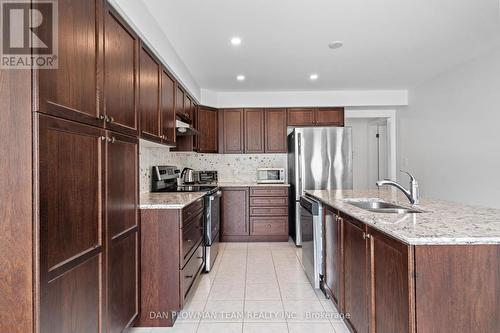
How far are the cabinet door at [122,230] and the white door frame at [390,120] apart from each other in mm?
4185

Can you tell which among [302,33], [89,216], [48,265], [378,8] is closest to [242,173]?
[302,33]

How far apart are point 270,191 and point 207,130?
1433 mm

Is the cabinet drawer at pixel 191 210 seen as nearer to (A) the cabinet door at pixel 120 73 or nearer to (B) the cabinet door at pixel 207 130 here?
(A) the cabinet door at pixel 120 73

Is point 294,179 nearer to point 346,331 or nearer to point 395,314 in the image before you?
point 346,331

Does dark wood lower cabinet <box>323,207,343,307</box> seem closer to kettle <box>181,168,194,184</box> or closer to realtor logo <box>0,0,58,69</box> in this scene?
realtor logo <box>0,0,58,69</box>

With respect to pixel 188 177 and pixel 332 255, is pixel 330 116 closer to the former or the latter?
pixel 188 177

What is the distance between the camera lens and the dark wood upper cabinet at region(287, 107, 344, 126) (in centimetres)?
470

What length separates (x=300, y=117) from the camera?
471cm

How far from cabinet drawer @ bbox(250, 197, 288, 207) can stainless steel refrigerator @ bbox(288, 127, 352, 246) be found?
0.73 ft

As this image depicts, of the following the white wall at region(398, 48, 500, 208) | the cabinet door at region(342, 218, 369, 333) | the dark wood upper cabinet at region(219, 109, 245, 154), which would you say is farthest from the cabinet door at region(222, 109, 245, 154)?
the cabinet door at region(342, 218, 369, 333)

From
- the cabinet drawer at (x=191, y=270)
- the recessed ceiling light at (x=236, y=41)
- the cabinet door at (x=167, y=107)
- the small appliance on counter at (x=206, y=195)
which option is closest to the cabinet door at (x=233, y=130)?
the small appliance on counter at (x=206, y=195)

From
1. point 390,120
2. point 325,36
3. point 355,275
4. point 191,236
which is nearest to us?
point 355,275

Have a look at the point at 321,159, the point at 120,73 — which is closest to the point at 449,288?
the point at 120,73

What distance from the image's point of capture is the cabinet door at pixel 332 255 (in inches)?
79.7
